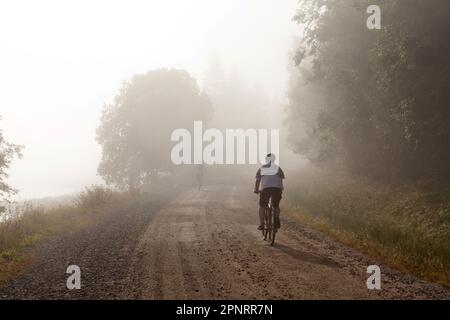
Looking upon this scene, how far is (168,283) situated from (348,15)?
21212 mm

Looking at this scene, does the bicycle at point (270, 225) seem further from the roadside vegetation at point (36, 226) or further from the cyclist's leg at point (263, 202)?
the roadside vegetation at point (36, 226)

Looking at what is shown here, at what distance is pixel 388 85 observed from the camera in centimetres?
1892

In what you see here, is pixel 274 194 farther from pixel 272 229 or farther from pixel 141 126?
pixel 141 126

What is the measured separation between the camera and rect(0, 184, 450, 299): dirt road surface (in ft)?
26.7

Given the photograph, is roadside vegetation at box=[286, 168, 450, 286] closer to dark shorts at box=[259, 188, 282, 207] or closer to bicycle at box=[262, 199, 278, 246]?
bicycle at box=[262, 199, 278, 246]

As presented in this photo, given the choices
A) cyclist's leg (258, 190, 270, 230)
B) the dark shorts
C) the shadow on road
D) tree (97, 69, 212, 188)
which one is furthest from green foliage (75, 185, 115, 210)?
tree (97, 69, 212, 188)

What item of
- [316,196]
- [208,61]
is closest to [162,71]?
[316,196]

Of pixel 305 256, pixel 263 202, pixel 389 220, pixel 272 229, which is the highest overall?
pixel 263 202

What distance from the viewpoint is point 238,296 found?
7.86 meters

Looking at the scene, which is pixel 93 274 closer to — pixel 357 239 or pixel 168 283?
pixel 168 283

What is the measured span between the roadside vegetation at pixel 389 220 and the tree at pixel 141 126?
73.7ft

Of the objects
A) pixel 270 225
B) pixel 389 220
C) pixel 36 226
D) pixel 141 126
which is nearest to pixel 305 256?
pixel 270 225

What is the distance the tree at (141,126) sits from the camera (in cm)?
4372

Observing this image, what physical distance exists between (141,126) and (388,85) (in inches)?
1172
